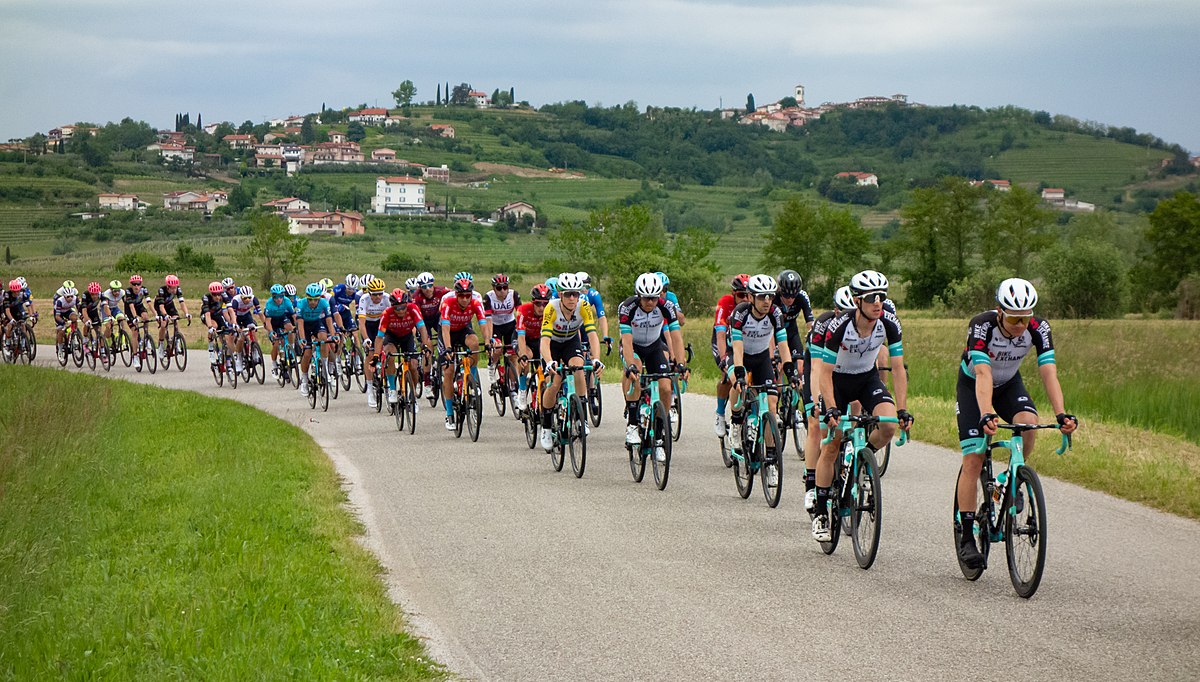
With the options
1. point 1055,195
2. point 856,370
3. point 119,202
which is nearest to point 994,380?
point 856,370

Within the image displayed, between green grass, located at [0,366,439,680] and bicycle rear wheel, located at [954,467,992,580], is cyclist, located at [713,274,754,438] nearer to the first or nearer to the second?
green grass, located at [0,366,439,680]

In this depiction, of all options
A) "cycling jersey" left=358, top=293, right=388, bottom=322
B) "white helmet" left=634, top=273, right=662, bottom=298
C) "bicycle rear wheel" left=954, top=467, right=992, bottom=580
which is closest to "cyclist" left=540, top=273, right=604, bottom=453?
"white helmet" left=634, top=273, right=662, bottom=298

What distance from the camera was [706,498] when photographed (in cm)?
1206

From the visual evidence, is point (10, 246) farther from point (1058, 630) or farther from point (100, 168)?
point (1058, 630)

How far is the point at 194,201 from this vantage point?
138m

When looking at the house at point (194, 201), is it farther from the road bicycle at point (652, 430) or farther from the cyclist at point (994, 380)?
the cyclist at point (994, 380)

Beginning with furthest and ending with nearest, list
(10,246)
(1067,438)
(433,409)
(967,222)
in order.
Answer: (10,246)
(967,222)
(433,409)
(1067,438)

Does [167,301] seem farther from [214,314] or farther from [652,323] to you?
[652,323]

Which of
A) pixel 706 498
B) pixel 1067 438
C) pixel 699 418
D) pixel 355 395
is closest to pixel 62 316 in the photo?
pixel 355 395

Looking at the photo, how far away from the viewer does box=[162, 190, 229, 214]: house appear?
445 feet

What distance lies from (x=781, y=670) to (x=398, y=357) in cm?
1307

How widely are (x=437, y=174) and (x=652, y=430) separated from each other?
161m

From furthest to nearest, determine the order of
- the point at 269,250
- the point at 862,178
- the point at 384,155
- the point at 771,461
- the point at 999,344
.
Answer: the point at 384,155, the point at 862,178, the point at 269,250, the point at 771,461, the point at 999,344

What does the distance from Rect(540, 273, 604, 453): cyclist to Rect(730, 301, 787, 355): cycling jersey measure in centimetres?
153
